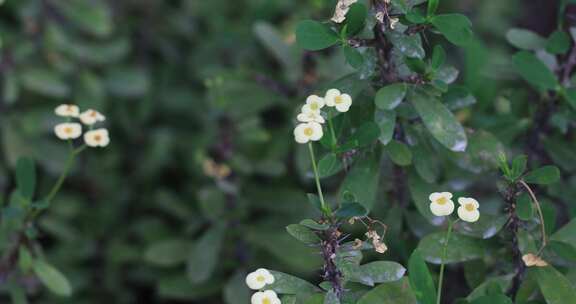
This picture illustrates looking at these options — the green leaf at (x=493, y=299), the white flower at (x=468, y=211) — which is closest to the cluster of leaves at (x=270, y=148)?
the green leaf at (x=493, y=299)

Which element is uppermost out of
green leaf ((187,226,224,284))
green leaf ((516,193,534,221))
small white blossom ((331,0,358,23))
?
small white blossom ((331,0,358,23))

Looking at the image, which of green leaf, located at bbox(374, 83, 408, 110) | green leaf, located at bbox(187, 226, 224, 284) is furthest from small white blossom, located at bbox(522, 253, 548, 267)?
green leaf, located at bbox(187, 226, 224, 284)

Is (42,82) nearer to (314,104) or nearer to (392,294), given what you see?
(314,104)

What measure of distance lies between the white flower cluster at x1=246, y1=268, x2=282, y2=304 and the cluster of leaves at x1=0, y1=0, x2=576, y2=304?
87 mm

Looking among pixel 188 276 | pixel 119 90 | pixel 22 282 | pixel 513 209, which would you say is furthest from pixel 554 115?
pixel 119 90

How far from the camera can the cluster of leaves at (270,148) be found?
4.64ft

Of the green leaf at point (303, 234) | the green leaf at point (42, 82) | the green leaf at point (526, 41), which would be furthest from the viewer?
the green leaf at point (42, 82)

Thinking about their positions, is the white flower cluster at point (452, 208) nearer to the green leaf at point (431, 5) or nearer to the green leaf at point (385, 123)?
the green leaf at point (385, 123)

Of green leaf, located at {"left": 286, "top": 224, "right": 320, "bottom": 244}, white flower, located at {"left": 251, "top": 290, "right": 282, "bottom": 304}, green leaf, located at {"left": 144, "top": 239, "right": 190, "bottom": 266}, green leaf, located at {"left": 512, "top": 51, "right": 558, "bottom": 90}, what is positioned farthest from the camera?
green leaf, located at {"left": 144, "top": 239, "right": 190, "bottom": 266}

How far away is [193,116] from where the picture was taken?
9.32 feet

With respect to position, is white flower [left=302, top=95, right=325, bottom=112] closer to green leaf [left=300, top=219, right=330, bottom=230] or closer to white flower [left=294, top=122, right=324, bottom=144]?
white flower [left=294, top=122, right=324, bottom=144]

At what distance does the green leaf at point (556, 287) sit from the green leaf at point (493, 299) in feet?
0.44

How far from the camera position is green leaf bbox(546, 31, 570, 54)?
1659 millimetres

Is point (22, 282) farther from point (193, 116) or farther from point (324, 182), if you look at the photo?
point (193, 116)
